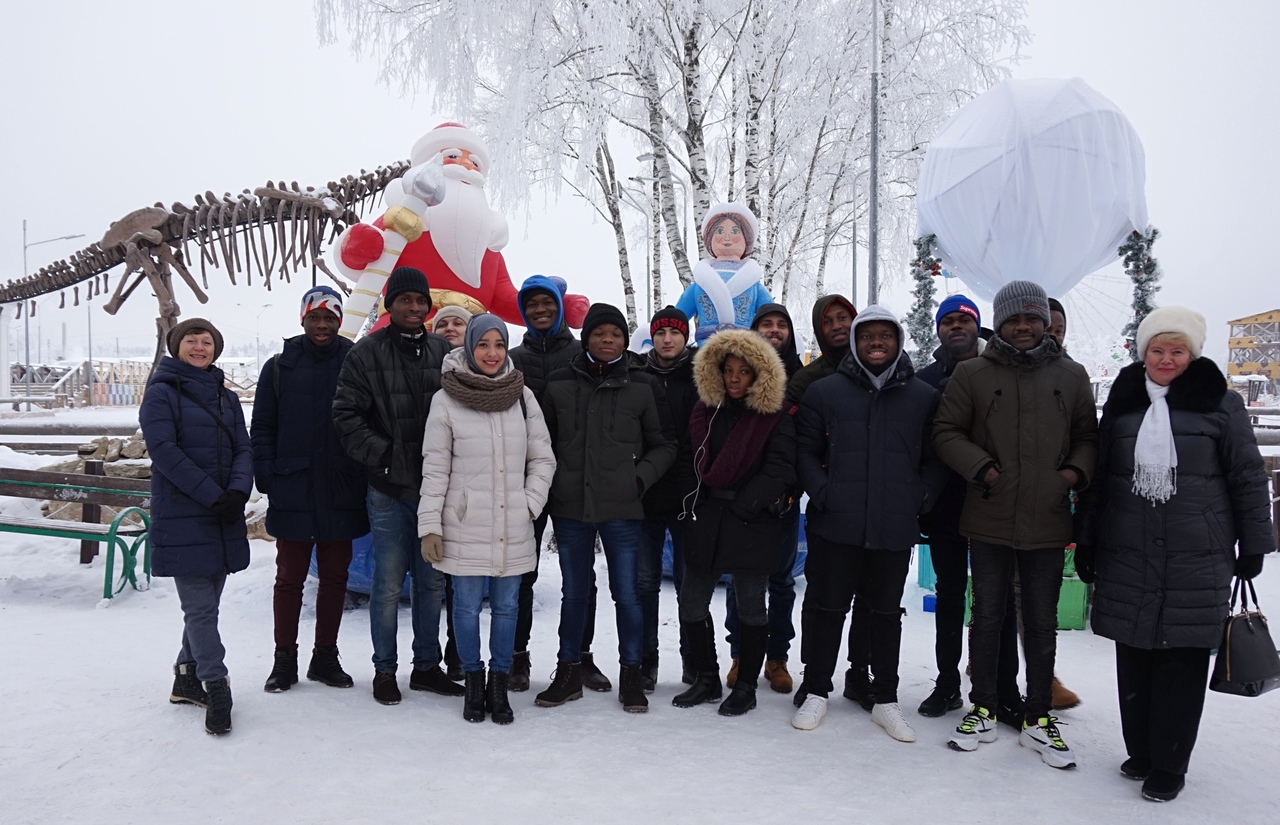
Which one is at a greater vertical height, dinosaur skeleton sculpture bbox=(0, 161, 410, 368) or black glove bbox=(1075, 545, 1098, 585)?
dinosaur skeleton sculpture bbox=(0, 161, 410, 368)

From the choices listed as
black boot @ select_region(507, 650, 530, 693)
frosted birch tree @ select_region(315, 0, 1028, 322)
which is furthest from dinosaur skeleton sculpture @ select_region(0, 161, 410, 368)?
black boot @ select_region(507, 650, 530, 693)

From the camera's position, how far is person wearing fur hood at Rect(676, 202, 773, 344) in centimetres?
511

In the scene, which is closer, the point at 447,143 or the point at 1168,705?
the point at 1168,705

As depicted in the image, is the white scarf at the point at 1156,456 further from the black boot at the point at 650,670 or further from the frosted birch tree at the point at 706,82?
the frosted birch tree at the point at 706,82

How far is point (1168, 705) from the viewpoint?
2.99 meters

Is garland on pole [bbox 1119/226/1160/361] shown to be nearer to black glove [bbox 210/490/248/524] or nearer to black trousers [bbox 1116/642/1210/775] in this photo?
black trousers [bbox 1116/642/1210/775]

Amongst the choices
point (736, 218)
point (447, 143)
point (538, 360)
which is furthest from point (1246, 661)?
point (447, 143)

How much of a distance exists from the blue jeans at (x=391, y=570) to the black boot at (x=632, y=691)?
3.27ft

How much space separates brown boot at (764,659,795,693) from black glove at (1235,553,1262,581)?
2039mm

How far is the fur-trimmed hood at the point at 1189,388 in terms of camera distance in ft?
9.67

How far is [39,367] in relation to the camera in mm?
48062

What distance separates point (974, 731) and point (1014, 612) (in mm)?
557

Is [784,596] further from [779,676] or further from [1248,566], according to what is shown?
[1248,566]

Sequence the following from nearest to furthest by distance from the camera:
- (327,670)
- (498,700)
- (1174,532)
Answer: (1174,532)
(498,700)
(327,670)
